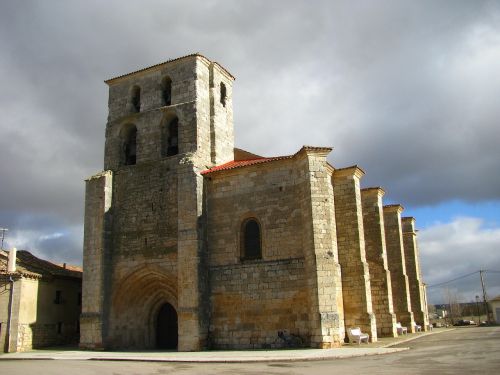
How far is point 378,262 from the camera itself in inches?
901

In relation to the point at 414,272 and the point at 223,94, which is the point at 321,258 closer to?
A: the point at 223,94

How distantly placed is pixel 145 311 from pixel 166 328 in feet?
3.98

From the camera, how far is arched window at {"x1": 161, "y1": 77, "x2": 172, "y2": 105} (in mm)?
23391

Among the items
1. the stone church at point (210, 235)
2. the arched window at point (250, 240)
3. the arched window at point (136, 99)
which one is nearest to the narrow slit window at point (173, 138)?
the stone church at point (210, 235)

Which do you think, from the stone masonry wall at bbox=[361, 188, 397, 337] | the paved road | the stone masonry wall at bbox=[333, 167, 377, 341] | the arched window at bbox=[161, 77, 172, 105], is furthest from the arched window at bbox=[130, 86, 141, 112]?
the paved road

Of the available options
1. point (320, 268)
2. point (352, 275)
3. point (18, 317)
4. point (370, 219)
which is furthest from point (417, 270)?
point (18, 317)

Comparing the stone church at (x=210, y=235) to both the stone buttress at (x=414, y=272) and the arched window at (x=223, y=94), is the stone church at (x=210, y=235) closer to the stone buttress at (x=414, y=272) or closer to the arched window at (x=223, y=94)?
the arched window at (x=223, y=94)

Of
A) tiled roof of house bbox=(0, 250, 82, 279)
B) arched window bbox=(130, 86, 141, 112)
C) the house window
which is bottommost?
the house window

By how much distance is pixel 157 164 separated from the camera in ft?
71.0

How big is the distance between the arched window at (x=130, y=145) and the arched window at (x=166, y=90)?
6.88ft

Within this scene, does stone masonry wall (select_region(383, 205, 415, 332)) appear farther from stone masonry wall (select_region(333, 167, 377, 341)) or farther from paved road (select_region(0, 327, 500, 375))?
paved road (select_region(0, 327, 500, 375))

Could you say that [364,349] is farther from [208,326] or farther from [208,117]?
[208,117]

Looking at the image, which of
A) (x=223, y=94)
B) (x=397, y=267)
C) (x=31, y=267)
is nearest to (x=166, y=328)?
(x=31, y=267)

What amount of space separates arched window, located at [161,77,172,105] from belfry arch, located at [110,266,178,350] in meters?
8.06
